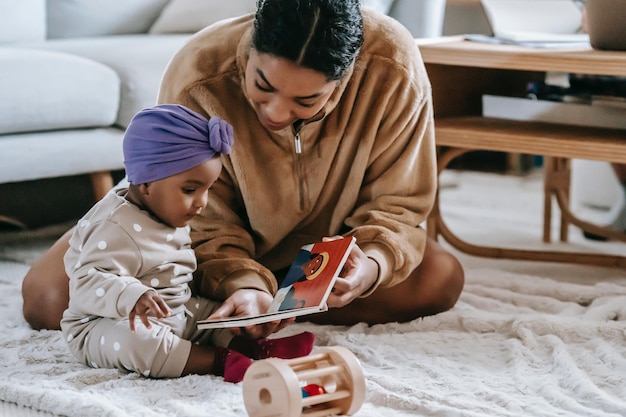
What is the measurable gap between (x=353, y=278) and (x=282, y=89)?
0.93 feet

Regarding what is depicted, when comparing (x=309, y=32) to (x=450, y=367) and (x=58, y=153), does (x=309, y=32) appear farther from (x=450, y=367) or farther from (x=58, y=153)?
(x=58, y=153)

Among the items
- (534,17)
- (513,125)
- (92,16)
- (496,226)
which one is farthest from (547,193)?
(92,16)

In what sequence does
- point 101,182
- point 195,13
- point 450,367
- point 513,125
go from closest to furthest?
point 450,367 < point 513,125 < point 101,182 < point 195,13

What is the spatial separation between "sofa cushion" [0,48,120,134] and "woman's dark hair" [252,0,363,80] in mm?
835

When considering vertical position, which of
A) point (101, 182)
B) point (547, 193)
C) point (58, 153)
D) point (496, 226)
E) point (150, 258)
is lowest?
point (496, 226)

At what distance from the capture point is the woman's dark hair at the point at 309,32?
1169 millimetres

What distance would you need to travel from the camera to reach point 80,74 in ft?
6.42

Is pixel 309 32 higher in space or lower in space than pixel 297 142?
higher

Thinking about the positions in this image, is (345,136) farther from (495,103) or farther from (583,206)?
(583,206)

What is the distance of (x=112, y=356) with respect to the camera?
125 cm

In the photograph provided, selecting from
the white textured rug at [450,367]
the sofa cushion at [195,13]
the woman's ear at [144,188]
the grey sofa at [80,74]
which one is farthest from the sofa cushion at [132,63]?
the woman's ear at [144,188]

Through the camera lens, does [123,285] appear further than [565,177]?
No

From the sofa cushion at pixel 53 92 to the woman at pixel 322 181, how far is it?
45cm

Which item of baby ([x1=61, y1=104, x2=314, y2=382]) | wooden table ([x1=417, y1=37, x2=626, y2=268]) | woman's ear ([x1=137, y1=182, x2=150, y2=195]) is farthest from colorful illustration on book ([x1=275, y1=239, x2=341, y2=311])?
wooden table ([x1=417, y1=37, x2=626, y2=268])
